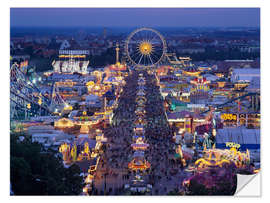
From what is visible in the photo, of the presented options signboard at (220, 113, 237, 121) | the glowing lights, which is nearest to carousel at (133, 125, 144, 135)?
signboard at (220, 113, 237, 121)

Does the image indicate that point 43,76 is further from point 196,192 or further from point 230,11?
point 196,192

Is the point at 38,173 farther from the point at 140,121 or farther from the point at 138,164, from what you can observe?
the point at 140,121

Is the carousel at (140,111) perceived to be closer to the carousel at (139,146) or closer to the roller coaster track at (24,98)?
the roller coaster track at (24,98)

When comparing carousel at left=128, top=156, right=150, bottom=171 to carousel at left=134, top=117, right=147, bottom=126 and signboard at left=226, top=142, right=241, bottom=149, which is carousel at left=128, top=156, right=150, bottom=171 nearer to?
signboard at left=226, top=142, right=241, bottom=149

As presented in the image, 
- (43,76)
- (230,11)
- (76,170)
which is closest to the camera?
(76,170)

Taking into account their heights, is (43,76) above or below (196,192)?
above

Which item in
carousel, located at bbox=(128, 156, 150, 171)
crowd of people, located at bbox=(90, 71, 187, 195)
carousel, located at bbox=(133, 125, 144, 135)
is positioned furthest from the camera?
carousel, located at bbox=(133, 125, 144, 135)

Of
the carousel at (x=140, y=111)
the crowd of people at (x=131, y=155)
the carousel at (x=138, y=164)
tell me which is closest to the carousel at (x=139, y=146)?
the crowd of people at (x=131, y=155)

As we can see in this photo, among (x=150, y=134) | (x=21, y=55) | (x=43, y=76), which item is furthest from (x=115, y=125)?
(x=21, y=55)
